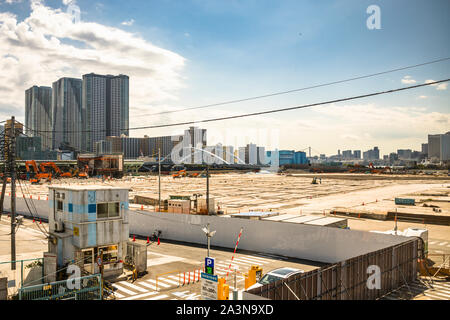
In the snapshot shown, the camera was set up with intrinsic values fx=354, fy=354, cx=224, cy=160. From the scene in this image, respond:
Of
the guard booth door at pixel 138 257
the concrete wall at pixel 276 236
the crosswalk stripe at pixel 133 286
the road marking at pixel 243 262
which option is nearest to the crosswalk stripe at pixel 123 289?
the crosswalk stripe at pixel 133 286

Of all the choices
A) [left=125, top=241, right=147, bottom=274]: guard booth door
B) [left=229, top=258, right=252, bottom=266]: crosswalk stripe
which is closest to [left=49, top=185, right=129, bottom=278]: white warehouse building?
[left=125, top=241, right=147, bottom=274]: guard booth door

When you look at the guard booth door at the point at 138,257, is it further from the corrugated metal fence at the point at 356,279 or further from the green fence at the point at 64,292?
the corrugated metal fence at the point at 356,279

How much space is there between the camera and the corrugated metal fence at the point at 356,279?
1291 cm

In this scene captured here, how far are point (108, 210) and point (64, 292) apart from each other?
18.6 feet

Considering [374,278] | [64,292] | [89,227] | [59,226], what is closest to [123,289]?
[64,292]

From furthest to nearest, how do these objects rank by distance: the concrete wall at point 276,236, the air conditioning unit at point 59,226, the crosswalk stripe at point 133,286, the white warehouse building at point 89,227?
the concrete wall at point 276,236, the air conditioning unit at point 59,226, the white warehouse building at point 89,227, the crosswalk stripe at point 133,286

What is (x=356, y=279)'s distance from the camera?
16.0 meters

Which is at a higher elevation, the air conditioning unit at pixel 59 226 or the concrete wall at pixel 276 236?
the air conditioning unit at pixel 59 226

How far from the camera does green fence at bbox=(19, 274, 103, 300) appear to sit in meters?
16.5

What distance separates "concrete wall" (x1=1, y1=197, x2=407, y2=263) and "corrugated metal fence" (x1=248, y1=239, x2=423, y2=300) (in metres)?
2.26

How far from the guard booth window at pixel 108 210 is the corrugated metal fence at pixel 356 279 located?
12806mm
